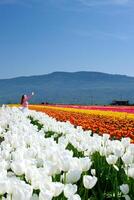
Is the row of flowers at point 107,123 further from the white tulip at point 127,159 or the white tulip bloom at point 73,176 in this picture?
the white tulip bloom at point 73,176

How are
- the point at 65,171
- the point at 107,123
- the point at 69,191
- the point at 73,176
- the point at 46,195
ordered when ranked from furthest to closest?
1. the point at 107,123
2. the point at 65,171
3. the point at 73,176
4. the point at 69,191
5. the point at 46,195

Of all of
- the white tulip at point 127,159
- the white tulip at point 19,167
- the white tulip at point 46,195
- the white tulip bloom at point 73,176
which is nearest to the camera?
the white tulip at point 46,195

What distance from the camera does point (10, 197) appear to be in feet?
13.1

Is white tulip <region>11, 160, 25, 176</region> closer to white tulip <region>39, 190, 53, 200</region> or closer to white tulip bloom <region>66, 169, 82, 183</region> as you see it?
white tulip bloom <region>66, 169, 82, 183</region>

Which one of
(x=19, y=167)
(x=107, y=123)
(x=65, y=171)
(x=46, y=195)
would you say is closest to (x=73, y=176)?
(x=65, y=171)

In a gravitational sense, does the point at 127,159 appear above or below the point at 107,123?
above

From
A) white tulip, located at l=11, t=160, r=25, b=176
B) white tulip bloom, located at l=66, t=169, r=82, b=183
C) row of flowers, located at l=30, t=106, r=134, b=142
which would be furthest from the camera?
row of flowers, located at l=30, t=106, r=134, b=142

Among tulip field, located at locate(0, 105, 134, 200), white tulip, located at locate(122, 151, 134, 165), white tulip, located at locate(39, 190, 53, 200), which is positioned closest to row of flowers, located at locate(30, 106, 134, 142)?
tulip field, located at locate(0, 105, 134, 200)

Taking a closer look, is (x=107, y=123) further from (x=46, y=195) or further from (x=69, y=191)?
(x=46, y=195)

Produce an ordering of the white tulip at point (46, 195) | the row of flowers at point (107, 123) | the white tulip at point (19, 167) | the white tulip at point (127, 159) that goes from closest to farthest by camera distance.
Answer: the white tulip at point (46, 195) < the white tulip at point (19, 167) < the white tulip at point (127, 159) < the row of flowers at point (107, 123)

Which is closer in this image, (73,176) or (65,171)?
(73,176)

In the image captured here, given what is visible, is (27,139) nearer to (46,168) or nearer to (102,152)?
(102,152)

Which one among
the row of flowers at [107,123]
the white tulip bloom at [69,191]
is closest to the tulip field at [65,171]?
the white tulip bloom at [69,191]

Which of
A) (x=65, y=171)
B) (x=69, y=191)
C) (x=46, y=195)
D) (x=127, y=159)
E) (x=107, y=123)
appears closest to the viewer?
(x=46, y=195)
